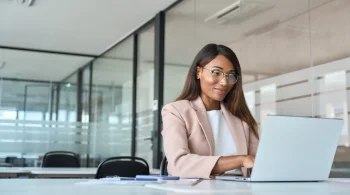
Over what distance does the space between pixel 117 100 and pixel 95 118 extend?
838 millimetres

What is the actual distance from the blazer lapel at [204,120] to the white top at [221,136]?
0.15 ft

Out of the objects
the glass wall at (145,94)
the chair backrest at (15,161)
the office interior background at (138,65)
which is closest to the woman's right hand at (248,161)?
the office interior background at (138,65)

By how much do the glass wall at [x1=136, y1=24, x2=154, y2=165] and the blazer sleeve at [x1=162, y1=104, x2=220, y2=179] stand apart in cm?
423

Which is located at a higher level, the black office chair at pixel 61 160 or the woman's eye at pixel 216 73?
the woman's eye at pixel 216 73

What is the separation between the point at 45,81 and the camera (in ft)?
25.5

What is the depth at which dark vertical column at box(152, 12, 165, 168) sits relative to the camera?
19.2 ft

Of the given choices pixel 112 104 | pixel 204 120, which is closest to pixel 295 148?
pixel 204 120

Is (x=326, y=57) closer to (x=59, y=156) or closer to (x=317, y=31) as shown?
(x=317, y=31)

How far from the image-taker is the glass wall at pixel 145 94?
6270 millimetres

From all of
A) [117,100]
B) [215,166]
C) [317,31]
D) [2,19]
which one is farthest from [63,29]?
[215,166]

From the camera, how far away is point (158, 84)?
19.4 ft

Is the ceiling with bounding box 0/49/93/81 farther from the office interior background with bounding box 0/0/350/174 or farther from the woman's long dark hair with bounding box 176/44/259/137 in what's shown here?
the woman's long dark hair with bounding box 176/44/259/137

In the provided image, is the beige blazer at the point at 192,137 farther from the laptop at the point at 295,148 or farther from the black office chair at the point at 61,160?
the black office chair at the point at 61,160

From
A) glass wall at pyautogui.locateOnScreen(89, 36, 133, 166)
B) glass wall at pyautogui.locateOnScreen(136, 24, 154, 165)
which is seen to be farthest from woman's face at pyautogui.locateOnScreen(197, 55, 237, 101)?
glass wall at pyautogui.locateOnScreen(89, 36, 133, 166)
